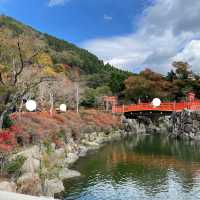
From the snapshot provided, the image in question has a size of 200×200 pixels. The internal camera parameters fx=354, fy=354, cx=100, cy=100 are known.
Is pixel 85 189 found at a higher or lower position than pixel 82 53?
lower

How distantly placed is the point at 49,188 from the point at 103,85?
48275mm

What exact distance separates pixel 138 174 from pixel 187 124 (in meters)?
20.3

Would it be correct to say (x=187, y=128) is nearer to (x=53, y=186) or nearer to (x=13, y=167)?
(x=53, y=186)

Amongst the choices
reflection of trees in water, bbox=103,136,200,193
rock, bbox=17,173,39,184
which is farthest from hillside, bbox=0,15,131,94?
rock, bbox=17,173,39,184

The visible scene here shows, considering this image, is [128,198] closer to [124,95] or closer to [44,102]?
[44,102]

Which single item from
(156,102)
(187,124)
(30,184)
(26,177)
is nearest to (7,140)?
(26,177)

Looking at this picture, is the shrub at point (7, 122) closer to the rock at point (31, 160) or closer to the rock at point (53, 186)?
the rock at point (31, 160)

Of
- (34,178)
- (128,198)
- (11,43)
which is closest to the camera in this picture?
(34,178)

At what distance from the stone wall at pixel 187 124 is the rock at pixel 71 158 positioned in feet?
56.9

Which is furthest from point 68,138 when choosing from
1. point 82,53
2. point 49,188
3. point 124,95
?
point 82,53

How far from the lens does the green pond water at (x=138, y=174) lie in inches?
622

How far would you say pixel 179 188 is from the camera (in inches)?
658

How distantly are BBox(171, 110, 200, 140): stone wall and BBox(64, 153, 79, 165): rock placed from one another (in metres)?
17.3

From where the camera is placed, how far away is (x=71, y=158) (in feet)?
79.9
